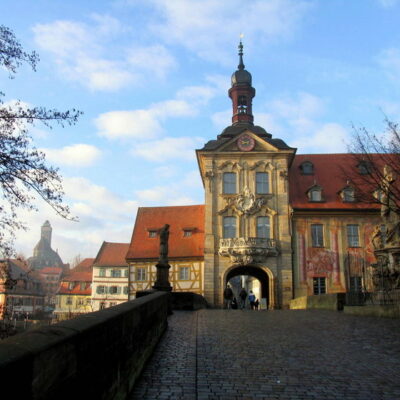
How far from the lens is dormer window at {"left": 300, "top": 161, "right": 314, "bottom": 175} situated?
1586 inches

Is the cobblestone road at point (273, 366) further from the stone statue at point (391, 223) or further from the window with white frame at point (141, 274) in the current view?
the window with white frame at point (141, 274)

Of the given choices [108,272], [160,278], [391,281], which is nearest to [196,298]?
[160,278]

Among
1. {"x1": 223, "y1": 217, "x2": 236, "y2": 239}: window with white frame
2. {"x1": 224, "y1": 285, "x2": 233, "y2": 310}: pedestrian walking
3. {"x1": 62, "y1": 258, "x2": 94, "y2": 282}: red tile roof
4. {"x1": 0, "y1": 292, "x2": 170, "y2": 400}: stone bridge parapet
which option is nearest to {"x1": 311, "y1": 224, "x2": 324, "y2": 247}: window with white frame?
{"x1": 223, "y1": 217, "x2": 236, "y2": 239}: window with white frame

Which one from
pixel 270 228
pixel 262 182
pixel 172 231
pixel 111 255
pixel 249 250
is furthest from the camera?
pixel 111 255

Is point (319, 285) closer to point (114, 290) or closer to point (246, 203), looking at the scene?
point (246, 203)

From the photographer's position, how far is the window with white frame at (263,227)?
3575 centimetres

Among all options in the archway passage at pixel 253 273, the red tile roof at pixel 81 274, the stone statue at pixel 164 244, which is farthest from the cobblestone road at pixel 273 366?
the red tile roof at pixel 81 274

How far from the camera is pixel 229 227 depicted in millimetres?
36156

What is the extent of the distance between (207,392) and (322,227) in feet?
104

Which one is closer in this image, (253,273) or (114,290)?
(253,273)

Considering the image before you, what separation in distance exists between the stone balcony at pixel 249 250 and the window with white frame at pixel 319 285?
351 cm

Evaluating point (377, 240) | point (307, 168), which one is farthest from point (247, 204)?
point (377, 240)

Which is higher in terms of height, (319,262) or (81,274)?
(81,274)

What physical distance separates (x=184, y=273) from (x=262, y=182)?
9.38m
